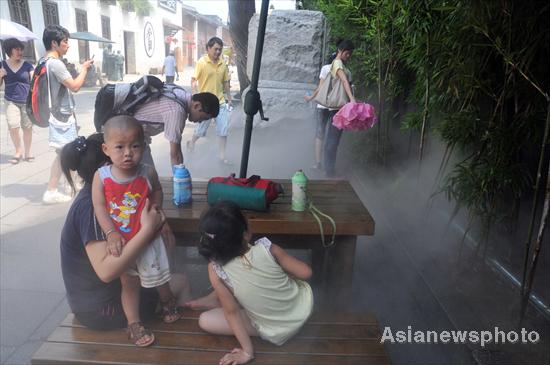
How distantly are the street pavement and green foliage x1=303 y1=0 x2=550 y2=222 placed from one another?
2799 mm

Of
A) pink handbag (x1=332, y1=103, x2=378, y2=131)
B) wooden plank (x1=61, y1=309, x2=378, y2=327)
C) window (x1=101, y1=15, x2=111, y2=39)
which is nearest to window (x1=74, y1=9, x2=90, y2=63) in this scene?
window (x1=101, y1=15, x2=111, y2=39)

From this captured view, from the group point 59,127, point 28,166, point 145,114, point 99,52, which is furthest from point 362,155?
point 99,52

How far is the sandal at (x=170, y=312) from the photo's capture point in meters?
1.91

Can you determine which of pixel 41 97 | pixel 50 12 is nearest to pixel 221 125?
pixel 41 97

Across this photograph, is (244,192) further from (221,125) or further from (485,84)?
(221,125)

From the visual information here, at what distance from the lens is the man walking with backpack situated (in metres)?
4.31

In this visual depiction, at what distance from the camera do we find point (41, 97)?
172 inches

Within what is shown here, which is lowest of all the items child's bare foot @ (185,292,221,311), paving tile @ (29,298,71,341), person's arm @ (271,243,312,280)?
paving tile @ (29,298,71,341)

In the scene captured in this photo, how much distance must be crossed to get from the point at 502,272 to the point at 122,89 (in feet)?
9.53

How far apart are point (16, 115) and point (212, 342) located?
5427 mm

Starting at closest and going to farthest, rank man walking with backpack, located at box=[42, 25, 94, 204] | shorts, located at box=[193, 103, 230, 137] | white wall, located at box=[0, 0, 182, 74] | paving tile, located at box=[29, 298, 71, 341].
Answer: paving tile, located at box=[29, 298, 71, 341] < man walking with backpack, located at box=[42, 25, 94, 204] < shorts, located at box=[193, 103, 230, 137] < white wall, located at box=[0, 0, 182, 74]

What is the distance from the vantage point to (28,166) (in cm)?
596

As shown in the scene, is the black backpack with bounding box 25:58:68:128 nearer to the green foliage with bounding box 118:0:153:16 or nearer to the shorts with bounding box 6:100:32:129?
the shorts with bounding box 6:100:32:129

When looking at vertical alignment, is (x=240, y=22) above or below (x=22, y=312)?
above
